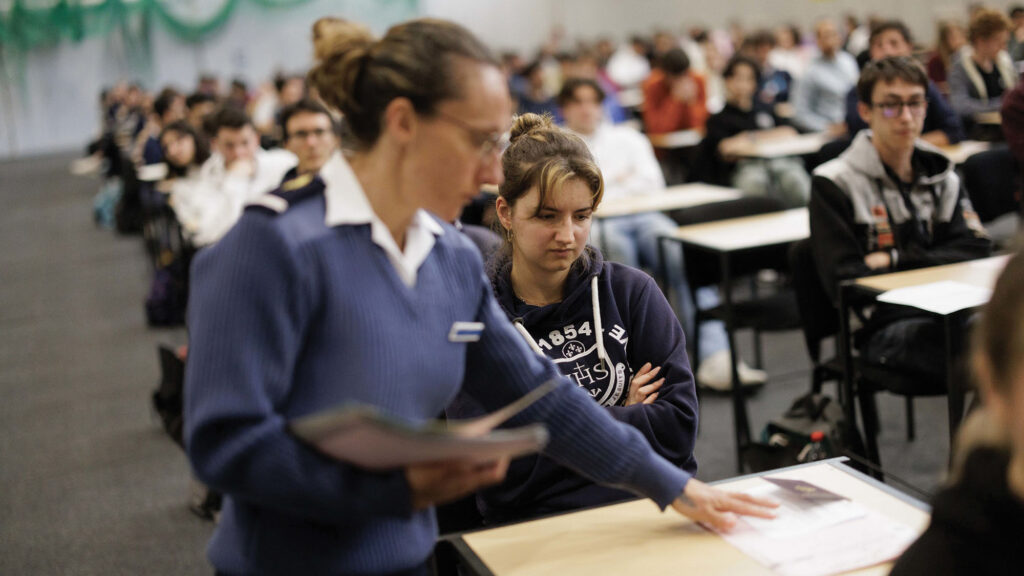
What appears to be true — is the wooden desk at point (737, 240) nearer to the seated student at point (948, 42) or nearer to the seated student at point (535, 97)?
the seated student at point (948, 42)

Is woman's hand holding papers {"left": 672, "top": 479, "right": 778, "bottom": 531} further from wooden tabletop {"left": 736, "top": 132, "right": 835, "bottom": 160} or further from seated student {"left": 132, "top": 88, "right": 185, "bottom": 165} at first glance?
seated student {"left": 132, "top": 88, "right": 185, "bottom": 165}

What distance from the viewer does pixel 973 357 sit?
998 millimetres

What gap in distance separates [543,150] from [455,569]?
890 mm

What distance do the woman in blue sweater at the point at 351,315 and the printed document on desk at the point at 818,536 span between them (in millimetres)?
464

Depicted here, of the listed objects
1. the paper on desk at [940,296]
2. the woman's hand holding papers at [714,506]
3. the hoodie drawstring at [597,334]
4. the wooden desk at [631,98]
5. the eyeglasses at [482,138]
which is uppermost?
the eyeglasses at [482,138]

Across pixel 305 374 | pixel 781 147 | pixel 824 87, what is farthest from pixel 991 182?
pixel 305 374

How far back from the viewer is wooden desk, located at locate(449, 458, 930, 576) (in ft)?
4.48

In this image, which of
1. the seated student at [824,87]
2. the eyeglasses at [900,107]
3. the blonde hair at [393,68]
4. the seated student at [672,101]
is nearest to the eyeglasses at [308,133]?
the eyeglasses at [900,107]

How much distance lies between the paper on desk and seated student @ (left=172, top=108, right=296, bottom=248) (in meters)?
3.31

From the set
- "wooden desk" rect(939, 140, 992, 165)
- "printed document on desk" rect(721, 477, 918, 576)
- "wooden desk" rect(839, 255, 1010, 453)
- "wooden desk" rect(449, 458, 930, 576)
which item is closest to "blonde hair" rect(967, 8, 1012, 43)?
"wooden desk" rect(939, 140, 992, 165)

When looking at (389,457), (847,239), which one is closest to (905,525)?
(389,457)

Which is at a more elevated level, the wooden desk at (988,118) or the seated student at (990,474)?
the seated student at (990,474)

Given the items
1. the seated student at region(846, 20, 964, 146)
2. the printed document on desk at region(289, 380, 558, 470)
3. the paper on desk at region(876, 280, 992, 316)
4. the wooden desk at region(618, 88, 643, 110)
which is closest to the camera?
the printed document on desk at region(289, 380, 558, 470)

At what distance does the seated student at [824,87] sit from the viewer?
746 centimetres
